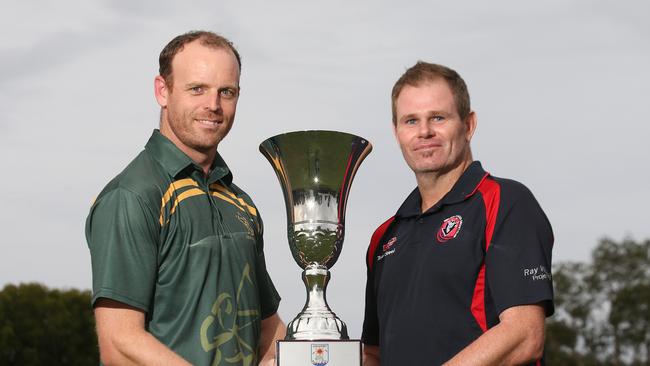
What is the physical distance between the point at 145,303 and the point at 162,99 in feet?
4.06

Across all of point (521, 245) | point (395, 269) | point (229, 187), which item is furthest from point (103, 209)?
point (521, 245)

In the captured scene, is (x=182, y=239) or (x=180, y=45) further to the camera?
(x=180, y=45)

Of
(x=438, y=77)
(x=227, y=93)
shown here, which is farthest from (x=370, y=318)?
(x=227, y=93)

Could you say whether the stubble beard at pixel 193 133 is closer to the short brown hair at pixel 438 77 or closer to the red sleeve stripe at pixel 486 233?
the short brown hair at pixel 438 77

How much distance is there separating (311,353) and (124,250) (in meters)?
1.17

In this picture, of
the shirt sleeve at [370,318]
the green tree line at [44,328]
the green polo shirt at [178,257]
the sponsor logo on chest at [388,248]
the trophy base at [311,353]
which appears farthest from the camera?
the green tree line at [44,328]

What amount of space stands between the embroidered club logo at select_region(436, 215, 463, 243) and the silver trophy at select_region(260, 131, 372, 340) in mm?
610

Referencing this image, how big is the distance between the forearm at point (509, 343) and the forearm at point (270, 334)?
1.31 m

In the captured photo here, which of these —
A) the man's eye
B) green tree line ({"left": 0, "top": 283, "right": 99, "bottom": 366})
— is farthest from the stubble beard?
green tree line ({"left": 0, "top": 283, "right": 99, "bottom": 366})

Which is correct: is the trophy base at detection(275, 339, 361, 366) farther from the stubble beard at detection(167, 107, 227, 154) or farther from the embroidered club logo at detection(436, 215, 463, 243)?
the stubble beard at detection(167, 107, 227, 154)

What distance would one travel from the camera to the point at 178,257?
15.8ft

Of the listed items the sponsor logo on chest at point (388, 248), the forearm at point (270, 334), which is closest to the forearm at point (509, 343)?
the sponsor logo on chest at point (388, 248)

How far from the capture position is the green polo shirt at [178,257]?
466cm

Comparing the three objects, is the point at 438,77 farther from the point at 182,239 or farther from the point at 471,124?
the point at 182,239
